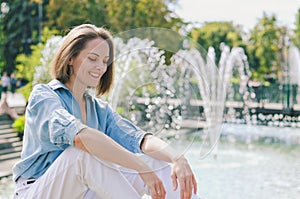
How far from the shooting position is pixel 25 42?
22141 millimetres

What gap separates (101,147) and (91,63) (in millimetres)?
329

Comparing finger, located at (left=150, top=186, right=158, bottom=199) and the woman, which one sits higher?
the woman

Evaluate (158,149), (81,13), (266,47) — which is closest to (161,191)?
(158,149)

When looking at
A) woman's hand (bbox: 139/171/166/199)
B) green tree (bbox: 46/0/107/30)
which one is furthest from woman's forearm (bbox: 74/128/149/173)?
green tree (bbox: 46/0/107/30)

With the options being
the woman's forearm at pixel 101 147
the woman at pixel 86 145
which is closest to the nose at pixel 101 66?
the woman at pixel 86 145

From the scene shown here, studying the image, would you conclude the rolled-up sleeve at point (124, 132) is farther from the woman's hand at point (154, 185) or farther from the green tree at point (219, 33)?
the green tree at point (219, 33)

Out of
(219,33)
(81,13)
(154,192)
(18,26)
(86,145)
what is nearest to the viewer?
(86,145)

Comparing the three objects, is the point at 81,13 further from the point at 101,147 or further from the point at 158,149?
the point at 101,147

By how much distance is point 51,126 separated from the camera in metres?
1.70

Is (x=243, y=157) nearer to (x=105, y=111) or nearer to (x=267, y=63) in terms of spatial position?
(x=105, y=111)

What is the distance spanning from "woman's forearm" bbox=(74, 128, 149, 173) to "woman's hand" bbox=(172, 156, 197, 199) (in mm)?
186

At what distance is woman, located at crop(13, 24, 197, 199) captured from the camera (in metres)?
1.66

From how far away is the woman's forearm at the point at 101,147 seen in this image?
64.6 inches

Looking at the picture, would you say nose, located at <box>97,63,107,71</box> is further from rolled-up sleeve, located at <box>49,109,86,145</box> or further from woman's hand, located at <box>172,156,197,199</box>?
woman's hand, located at <box>172,156,197,199</box>
